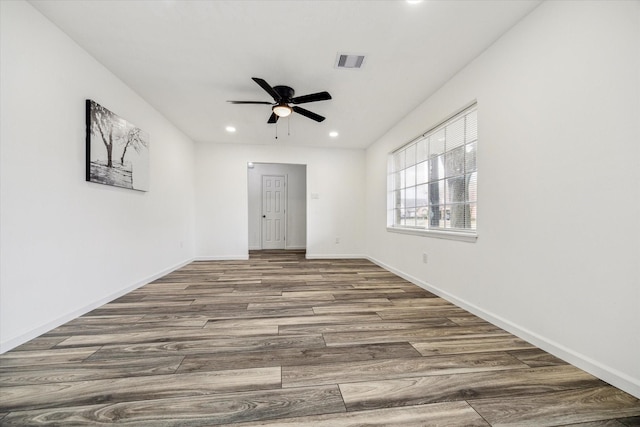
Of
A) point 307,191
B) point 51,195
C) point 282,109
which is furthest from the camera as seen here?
point 307,191

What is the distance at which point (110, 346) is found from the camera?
1.77 meters

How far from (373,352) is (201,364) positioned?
43.1 inches

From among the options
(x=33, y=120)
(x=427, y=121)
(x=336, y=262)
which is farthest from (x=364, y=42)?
(x=336, y=262)

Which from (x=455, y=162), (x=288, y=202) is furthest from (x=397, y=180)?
(x=288, y=202)

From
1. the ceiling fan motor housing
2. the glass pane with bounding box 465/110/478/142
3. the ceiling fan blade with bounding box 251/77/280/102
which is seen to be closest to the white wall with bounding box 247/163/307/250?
the ceiling fan motor housing

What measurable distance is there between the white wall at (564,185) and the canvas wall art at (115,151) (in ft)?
12.0

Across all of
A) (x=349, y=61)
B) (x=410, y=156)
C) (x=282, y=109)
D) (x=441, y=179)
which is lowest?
(x=441, y=179)

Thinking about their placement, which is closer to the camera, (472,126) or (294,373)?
(294,373)

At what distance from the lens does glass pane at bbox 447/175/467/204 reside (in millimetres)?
2678

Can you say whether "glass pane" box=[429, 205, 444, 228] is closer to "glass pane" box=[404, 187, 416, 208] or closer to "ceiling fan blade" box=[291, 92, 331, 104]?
"glass pane" box=[404, 187, 416, 208]

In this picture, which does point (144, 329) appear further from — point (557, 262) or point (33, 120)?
point (557, 262)

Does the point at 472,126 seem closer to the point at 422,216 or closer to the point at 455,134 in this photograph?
the point at 455,134

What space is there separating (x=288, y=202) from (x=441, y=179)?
4.99 metres

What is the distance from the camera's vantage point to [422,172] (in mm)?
3516
